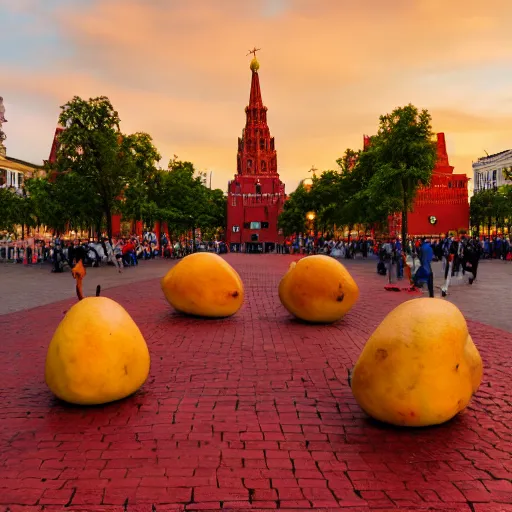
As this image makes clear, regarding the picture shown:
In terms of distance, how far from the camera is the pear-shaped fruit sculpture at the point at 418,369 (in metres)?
4.62

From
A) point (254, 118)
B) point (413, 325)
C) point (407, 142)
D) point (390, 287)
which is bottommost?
point (390, 287)

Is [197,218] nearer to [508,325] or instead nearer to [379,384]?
[508,325]

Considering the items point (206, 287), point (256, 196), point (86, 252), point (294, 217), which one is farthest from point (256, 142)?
point (206, 287)

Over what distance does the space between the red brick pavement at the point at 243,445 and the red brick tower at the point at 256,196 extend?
90314mm

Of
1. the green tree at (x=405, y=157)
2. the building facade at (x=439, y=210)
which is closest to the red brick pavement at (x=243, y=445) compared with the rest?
the green tree at (x=405, y=157)

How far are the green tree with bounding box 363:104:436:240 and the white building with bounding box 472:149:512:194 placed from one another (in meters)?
65.6

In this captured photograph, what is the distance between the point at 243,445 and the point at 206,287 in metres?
6.01

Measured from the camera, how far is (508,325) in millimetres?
10031

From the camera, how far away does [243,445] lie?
4.30 m

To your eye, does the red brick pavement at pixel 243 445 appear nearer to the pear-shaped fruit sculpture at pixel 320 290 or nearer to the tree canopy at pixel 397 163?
the pear-shaped fruit sculpture at pixel 320 290

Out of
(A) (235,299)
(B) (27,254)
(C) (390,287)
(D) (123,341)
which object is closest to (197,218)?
(B) (27,254)

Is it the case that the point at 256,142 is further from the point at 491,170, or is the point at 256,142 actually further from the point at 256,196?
the point at 491,170

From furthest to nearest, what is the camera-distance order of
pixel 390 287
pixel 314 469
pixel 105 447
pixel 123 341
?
pixel 390 287 < pixel 123 341 < pixel 105 447 < pixel 314 469

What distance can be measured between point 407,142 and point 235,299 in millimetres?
28414
